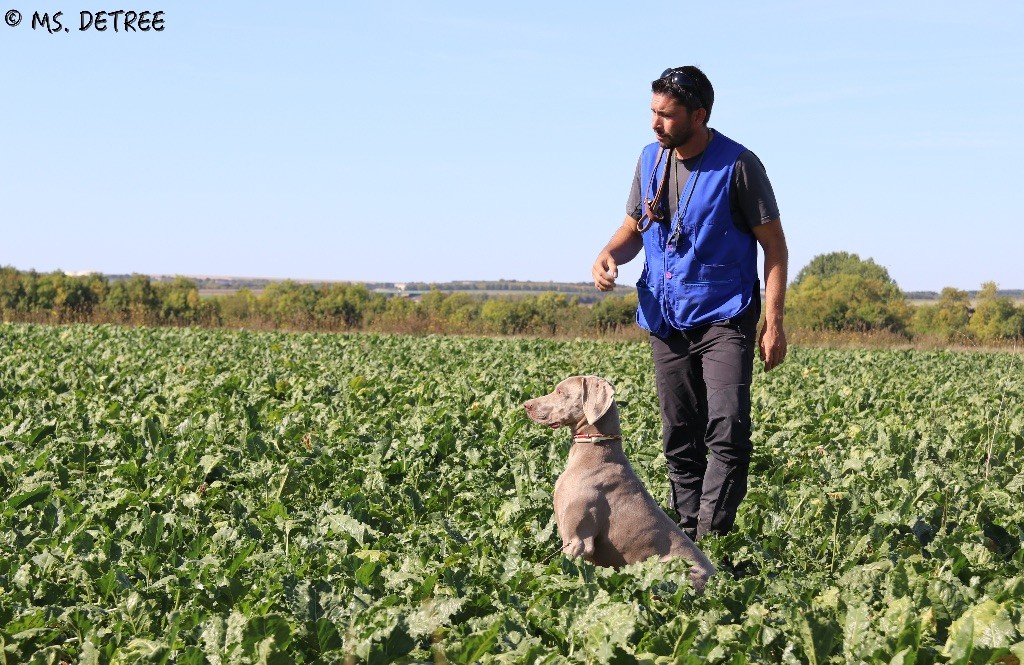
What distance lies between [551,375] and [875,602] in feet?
37.4

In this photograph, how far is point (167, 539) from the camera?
16.4 feet

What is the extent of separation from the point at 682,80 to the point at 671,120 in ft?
0.60

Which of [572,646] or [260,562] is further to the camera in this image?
[260,562]

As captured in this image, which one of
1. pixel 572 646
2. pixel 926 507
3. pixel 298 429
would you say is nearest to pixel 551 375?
pixel 298 429

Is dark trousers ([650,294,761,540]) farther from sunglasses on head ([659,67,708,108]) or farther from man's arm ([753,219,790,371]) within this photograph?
sunglasses on head ([659,67,708,108])

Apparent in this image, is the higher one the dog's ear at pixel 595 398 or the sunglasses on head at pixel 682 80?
the sunglasses on head at pixel 682 80

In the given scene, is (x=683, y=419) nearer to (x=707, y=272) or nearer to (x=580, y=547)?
(x=707, y=272)

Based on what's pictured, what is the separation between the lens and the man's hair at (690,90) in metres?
4.75

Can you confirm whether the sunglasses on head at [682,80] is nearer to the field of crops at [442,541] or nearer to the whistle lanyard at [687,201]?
the whistle lanyard at [687,201]

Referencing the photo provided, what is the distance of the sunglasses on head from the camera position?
4.75 metres

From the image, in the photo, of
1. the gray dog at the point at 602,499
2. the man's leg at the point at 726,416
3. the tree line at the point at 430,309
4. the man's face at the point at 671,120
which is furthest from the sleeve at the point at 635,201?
the tree line at the point at 430,309

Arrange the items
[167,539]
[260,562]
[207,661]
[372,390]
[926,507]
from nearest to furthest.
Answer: [207,661]
[260,562]
[167,539]
[926,507]
[372,390]

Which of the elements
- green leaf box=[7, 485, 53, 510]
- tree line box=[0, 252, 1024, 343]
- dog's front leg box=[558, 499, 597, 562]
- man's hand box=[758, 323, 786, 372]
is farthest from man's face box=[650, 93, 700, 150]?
tree line box=[0, 252, 1024, 343]

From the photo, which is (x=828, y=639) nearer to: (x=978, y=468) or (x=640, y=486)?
(x=640, y=486)
